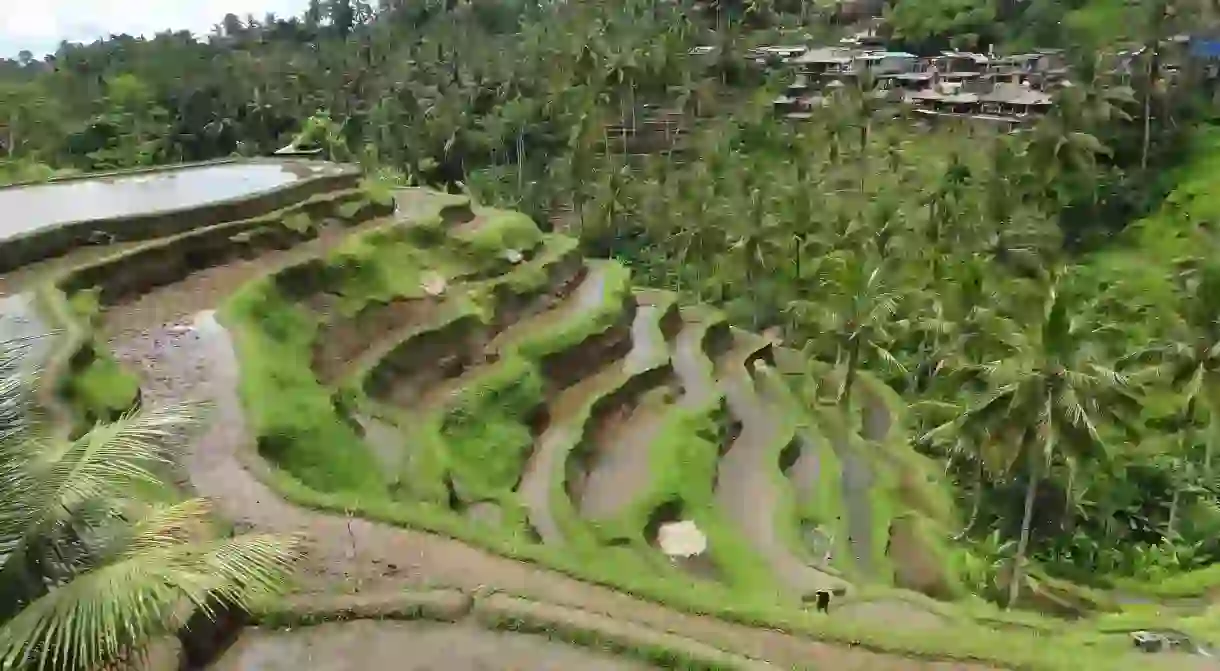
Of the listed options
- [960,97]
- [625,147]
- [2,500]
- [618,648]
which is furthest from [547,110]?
[2,500]

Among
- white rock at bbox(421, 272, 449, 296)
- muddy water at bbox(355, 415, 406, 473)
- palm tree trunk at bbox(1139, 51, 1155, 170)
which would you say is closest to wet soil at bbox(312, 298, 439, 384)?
white rock at bbox(421, 272, 449, 296)

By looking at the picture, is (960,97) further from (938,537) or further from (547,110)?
(938,537)

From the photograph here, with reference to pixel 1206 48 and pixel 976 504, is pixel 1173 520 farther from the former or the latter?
pixel 1206 48

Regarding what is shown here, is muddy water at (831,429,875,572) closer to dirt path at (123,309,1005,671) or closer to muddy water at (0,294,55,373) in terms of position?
dirt path at (123,309,1005,671)

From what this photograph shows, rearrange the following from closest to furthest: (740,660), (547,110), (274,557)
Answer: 1. (274,557)
2. (740,660)
3. (547,110)

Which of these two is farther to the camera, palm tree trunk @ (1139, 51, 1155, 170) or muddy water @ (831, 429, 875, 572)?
palm tree trunk @ (1139, 51, 1155, 170)

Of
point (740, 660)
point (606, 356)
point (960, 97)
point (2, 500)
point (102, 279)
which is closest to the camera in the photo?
point (2, 500)
